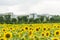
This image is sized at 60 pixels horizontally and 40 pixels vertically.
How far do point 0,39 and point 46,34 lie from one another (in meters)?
1.10

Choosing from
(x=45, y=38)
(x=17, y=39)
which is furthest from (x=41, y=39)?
(x=17, y=39)

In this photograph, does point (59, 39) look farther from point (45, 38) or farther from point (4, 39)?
point (4, 39)

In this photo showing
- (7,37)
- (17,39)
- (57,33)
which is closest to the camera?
(17,39)

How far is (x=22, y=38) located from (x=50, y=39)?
506 millimetres

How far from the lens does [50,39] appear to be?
4.71m

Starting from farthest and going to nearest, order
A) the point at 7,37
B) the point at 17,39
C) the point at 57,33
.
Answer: the point at 57,33 → the point at 7,37 → the point at 17,39

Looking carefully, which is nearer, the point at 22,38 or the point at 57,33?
the point at 22,38

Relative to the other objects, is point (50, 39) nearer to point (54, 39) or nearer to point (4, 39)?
point (54, 39)

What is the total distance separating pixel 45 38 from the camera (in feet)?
15.9

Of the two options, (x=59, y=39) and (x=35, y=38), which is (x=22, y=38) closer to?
(x=35, y=38)

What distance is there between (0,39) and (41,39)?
738 mm

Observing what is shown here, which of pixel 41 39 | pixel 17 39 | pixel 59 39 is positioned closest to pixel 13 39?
pixel 17 39

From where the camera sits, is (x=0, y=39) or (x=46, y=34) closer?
(x=0, y=39)

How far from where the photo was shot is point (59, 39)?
4609 mm
